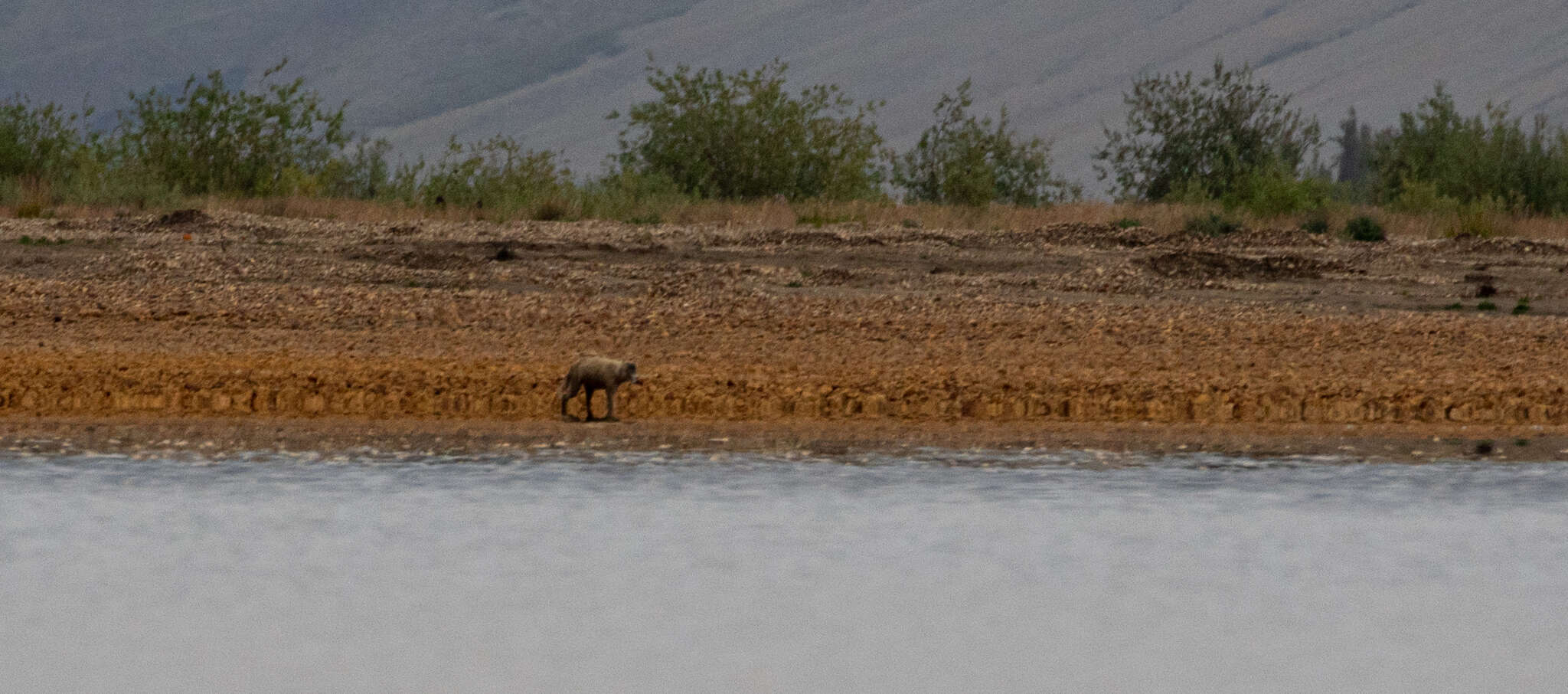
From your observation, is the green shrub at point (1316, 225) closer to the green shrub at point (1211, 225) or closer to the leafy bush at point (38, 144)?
the green shrub at point (1211, 225)

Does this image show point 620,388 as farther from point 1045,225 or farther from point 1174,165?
point 1174,165

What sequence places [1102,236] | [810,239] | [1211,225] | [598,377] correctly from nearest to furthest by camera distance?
[598,377], [810,239], [1102,236], [1211,225]

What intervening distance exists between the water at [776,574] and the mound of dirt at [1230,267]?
11.6 meters

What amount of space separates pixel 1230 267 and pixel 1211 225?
4.30 m

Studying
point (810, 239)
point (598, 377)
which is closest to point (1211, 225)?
point (810, 239)

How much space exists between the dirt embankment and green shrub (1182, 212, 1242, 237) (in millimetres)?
756

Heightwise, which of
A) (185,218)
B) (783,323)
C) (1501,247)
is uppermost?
(185,218)

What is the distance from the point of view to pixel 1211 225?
1141 inches

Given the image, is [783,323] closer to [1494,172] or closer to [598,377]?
[598,377]

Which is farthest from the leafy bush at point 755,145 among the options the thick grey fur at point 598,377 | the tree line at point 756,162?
the thick grey fur at point 598,377

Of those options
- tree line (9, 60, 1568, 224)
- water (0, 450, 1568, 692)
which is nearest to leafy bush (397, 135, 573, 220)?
tree line (9, 60, 1568, 224)

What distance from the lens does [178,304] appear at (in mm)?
20625

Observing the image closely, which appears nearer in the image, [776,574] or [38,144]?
[776,574]

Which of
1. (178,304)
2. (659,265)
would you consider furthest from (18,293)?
(659,265)
